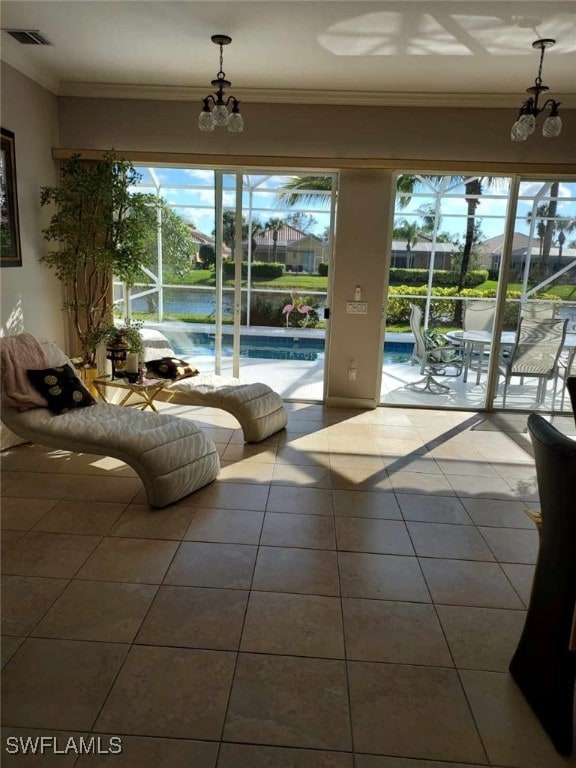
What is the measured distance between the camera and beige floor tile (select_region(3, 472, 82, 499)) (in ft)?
10.4

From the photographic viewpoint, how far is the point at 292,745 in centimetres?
157

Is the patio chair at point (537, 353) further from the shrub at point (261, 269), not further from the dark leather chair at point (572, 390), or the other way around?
the dark leather chair at point (572, 390)

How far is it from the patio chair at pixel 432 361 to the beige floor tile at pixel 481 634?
358cm

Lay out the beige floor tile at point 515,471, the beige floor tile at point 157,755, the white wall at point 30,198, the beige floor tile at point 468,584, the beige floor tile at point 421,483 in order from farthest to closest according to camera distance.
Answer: the white wall at point 30,198
the beige floor tile at point 515,471
the beige floor tile at point 421,483
the beige floor tile at point 468,584
the beige floor tile at point 157,755

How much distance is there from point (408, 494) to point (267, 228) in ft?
10.3

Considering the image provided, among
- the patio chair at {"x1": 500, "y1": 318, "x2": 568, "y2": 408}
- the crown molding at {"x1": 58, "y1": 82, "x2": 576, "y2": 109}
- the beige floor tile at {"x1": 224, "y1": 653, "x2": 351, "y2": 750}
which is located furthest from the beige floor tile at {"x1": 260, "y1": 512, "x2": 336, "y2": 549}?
the crown molding at {"x1": 58, "y1": 82, "x2": 576, "y2": 109}

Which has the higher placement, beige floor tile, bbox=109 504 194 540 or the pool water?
the pool water

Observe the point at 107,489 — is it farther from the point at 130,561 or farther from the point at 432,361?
the point at 432,361

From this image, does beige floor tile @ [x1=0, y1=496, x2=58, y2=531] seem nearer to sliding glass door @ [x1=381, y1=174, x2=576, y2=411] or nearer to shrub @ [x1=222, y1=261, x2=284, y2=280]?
shrub @ [x1=222, y1=261, x2=284, y2=280]

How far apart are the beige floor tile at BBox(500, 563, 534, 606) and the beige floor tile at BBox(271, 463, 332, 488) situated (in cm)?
122

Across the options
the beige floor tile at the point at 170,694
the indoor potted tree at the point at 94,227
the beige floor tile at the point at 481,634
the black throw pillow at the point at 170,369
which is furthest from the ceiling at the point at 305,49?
the beige floor tile at the point at 170,694

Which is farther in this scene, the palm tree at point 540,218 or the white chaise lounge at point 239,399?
the palm tree at point 540,218

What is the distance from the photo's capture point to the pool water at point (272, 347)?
18.0ft

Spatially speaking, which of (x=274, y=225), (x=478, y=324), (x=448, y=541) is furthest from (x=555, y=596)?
(x=274, y=225)
